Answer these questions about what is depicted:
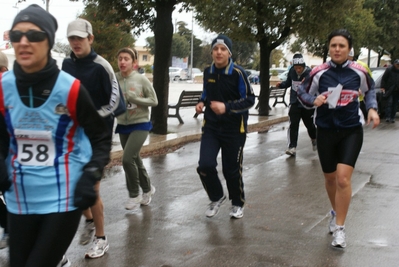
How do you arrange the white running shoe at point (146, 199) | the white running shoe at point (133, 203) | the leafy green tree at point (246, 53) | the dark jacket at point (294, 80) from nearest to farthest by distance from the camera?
1. the white running shoe at point (133, 203)
2. the white running shoe at point (146, 199)
3. the dark jacket at point (294, 80)
4. the leafy green tree at point (246, 53)

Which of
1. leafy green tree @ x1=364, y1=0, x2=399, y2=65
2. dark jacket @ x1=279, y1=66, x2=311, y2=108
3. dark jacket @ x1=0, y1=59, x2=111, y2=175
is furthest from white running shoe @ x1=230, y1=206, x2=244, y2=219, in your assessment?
leafy green tree @ x1=364, y1=0, x2=399, y2=65

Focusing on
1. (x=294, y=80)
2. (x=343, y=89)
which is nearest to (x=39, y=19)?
(x=343, y=89)

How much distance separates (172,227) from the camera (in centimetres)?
621

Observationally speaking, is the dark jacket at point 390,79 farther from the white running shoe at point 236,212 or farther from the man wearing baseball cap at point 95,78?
the man wearing baseball cap at point 95,78

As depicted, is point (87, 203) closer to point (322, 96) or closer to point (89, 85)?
point (89, 85)

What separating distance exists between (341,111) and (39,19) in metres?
3.45

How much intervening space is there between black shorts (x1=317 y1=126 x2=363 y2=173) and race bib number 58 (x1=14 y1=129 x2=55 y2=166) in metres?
3.30

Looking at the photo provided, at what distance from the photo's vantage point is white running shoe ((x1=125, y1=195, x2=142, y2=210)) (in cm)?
687

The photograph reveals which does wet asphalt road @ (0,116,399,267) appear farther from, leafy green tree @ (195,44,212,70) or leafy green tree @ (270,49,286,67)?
leafy green tree @ (195,44,212,70)

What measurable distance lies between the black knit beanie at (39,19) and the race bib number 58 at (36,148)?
48 cm

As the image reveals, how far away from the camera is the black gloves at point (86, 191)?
2.89 m

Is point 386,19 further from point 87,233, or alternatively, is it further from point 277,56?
point 277,56

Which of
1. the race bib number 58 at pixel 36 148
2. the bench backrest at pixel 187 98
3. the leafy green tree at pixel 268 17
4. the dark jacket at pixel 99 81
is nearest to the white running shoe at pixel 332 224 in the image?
the dark jacket at pixel 99 81

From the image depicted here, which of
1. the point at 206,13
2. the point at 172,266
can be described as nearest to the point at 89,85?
the point at 172,266
